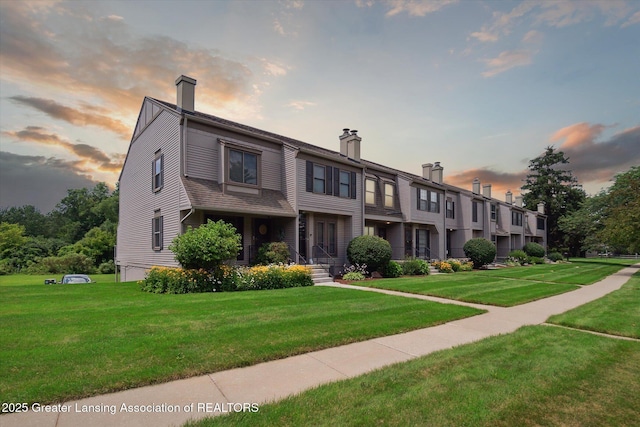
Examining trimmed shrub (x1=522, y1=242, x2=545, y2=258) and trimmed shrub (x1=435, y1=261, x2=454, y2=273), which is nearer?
trimmed shrub (x1=435, y1=261, x2=454, y2=273)

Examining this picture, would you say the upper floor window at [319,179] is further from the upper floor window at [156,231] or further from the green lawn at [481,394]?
the green lawn at [481,394]

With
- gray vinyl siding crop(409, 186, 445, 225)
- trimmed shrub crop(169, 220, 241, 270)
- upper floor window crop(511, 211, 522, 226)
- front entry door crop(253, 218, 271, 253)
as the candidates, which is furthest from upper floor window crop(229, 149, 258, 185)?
upper floor window crop(511, 211, 522, 226)

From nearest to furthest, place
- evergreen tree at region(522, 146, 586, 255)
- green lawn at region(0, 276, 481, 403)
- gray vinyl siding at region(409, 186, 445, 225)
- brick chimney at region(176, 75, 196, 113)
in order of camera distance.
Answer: green lawn at region(0, 276, 481, 403), brick chimney at region(176, 75, 196, 113), gray vinyl siding at region(409, 186, 445, 225), evergreen tree at region(522, 146, 586, 255)

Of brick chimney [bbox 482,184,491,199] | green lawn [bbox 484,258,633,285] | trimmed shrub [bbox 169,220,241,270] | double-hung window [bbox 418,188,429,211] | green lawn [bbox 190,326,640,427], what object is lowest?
green lawn [bbox 484,258,633,285]

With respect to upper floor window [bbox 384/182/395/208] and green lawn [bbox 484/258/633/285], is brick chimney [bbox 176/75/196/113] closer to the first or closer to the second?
upper floor window [bbox 384/182/395/208]

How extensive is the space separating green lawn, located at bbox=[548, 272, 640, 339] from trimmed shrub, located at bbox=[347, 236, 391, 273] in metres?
8.68

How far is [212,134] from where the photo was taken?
1489cm

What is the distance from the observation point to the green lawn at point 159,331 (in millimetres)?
3941

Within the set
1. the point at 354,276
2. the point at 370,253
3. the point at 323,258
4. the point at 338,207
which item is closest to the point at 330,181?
the point at 338,207

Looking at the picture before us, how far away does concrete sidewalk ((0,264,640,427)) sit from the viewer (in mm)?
3111

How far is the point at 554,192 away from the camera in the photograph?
57.5m

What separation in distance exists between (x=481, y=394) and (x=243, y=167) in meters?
13.5

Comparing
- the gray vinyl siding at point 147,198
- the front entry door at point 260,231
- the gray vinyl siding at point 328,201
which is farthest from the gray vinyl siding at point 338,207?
the gray vinyl siding at point 147,198

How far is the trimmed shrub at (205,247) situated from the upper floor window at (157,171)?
5489mm
